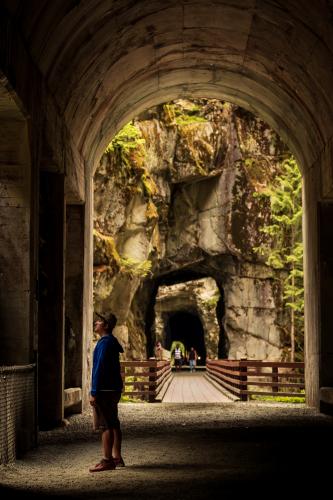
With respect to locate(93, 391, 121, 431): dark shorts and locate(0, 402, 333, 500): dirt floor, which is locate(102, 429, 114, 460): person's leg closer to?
locate(93, 391, 121, 431): dark shorts

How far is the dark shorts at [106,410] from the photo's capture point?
798 cm

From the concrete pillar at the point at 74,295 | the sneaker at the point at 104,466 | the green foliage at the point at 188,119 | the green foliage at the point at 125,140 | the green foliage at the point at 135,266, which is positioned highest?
the green foliage at the point at 188,119

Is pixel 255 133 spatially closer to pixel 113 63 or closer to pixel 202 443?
pixel 113 63

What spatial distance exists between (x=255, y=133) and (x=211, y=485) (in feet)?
97.1

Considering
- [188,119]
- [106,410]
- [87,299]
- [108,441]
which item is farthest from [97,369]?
[188,119]

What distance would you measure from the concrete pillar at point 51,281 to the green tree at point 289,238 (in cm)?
1707

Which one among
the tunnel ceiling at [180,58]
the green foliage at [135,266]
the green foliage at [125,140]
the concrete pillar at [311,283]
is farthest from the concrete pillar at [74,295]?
the green foliage at [135,266]

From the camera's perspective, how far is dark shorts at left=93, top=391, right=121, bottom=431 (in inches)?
314

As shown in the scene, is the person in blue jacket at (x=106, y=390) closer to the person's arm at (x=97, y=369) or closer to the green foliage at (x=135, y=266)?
the person's arm at (x=97, y=369)

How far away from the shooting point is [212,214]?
121 ft

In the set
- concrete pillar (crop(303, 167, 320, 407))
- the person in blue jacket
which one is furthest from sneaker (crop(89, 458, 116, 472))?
concrete pillar (crop(303, 167, 320, 407))

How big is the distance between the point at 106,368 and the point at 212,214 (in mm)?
29175

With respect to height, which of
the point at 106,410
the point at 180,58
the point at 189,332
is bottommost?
the point at 106,410

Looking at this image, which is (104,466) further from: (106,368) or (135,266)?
(135,266)
